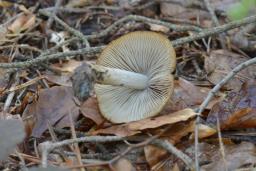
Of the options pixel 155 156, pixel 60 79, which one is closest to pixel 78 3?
pixel 60 79

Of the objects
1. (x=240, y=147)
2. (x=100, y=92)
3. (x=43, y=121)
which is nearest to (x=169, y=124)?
(x=240, y=147)

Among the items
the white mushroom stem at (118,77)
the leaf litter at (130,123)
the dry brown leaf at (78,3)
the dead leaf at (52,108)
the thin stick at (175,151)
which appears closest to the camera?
the thin stick at (175,151)

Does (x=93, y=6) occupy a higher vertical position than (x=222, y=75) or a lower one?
higher

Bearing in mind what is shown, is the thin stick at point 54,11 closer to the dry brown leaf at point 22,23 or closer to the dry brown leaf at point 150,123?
the dry brown leaf at point 22,23

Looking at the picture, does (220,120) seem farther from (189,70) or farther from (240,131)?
(189,70)

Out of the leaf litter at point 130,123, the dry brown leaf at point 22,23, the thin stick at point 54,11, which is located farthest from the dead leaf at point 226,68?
the dry brown leaf at point 22,23

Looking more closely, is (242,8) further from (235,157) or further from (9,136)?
(9,136)

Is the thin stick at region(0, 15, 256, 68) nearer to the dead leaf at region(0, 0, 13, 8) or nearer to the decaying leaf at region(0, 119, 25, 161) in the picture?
the decaying leaf at region(0, 119, 25, 161)
